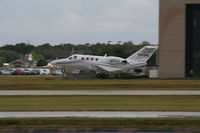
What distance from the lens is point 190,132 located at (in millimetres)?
18266

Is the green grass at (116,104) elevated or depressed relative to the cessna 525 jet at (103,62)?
depressed

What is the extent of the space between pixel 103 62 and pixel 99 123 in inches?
1930

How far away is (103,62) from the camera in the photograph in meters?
69.2

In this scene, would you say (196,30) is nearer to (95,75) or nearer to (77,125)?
(95,75)

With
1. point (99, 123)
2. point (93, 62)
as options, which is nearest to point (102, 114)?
point (99, 123)

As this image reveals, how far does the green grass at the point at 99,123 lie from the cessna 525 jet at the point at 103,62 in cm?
4687

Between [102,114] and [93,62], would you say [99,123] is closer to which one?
[102,114]

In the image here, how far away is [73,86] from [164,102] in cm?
1722

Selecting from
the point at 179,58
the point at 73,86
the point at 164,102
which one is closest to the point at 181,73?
the point at 179,58

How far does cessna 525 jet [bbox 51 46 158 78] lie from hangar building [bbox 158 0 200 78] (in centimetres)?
233

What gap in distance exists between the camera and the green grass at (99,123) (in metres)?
19.8

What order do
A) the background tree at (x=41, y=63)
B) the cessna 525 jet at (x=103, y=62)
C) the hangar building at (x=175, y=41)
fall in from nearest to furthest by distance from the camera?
the cessna 525 jet at (x=103, y=62) → the hangar building at (x=175, y=41) → the background tree at (x=41, y=63)

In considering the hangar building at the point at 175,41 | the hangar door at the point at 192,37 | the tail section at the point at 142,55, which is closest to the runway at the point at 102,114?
the tail section at the point at 142,55

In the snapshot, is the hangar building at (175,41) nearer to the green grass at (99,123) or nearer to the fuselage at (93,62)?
the fuselage at (93,62)
